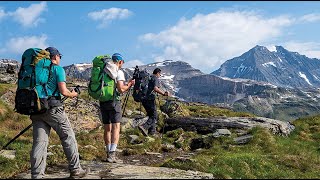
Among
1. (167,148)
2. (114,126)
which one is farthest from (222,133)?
(114,126)

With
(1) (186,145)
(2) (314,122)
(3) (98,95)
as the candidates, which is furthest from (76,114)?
(2) (314,122)

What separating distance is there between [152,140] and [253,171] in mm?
8927

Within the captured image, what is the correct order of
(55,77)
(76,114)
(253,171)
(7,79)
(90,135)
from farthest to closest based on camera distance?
1. (7,79)
2. (76,114)
3. (90,135)
4. (253,171)
5. (55,77)

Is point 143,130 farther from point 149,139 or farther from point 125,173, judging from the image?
point 125,173

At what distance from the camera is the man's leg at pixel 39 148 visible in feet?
35.7

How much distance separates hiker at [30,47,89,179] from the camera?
36.0 ft

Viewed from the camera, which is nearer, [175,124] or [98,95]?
[98,95]

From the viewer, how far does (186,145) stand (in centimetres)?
2164

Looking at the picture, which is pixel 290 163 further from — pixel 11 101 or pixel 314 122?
pixel 11 101

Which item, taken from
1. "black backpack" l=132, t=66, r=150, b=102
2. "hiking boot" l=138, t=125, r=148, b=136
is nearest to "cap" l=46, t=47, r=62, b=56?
"black backpack" l=132, t=66, r=150, b=102

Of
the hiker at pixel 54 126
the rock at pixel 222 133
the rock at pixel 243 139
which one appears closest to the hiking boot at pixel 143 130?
the rock at pixel 222 133

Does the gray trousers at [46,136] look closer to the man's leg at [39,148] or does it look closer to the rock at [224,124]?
the man's leg at [39,148]

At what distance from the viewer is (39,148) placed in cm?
1109

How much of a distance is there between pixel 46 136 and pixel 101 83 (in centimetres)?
356
